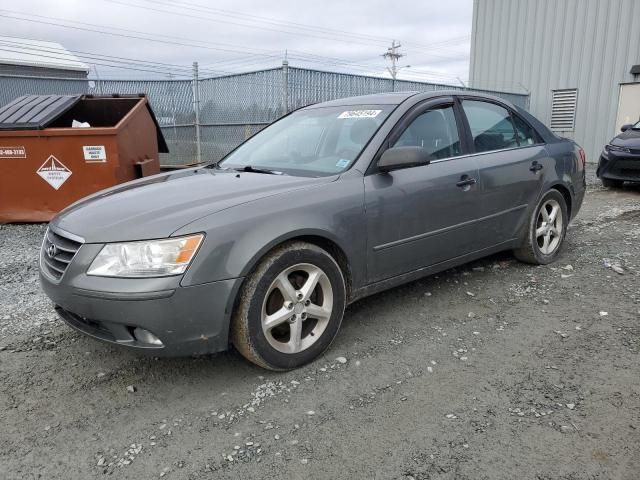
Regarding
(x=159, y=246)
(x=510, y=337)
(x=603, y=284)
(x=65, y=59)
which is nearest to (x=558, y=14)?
(x=603, y=284)

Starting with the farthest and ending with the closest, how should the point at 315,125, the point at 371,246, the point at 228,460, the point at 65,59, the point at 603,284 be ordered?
1. the point at 65,59
2. the point at 603,284
3. the point at 315,125
4. the point at 371,246
5. the point at 228,460

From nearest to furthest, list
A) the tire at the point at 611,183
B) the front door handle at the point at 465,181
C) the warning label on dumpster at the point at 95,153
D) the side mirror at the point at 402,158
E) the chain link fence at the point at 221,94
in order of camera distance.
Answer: the side mirror at the point at 402,158 < the front door handle at the point at 465,181 < the warning label on dumpster at the point at 95,153 < the chain link fence at the point at 221,94 < the tire at the point at 611,183

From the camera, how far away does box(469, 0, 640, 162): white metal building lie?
14.0 metres

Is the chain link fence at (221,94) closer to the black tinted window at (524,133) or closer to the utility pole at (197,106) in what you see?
the utility pole at (197,106)

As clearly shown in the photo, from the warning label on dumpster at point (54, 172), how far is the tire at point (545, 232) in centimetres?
520

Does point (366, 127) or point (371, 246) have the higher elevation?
point (366, 127)

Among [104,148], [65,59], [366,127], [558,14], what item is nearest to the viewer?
[366,127]

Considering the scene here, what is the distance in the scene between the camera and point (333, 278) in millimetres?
2996

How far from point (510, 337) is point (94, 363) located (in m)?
2.57

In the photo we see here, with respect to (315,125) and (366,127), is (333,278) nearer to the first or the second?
(366,127)

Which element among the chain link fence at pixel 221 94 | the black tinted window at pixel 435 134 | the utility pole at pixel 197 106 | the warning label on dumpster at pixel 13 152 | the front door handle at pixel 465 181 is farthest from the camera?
the utility pole at pixel 197 106

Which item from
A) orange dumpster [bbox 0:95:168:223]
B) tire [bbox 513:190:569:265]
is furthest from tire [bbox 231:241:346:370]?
orange dumpster [bbox 0:95:168:223]

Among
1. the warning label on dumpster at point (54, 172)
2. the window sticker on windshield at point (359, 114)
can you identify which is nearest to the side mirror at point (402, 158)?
the window sticker on windshield at point (359, 114)

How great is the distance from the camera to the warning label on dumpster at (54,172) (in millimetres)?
6246
